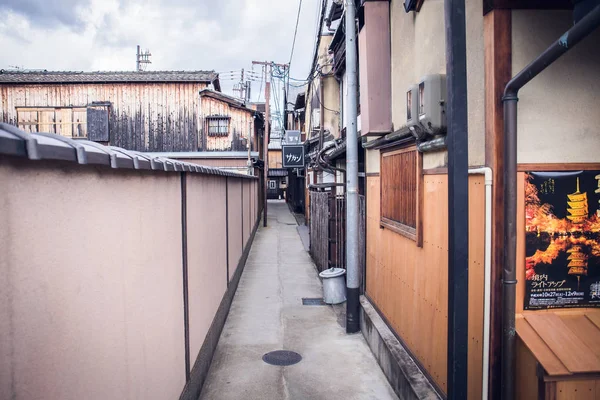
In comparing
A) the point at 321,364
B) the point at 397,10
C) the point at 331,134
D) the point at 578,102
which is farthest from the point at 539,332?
the point at 331,134

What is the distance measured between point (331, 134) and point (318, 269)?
5301mm

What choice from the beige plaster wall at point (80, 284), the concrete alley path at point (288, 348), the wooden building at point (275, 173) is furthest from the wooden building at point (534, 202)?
the wooden building at point (275, 173)

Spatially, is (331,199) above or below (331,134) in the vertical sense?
below

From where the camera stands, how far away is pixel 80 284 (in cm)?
220

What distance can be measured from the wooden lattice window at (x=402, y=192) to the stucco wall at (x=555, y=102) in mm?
1691

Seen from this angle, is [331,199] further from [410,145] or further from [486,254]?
[486,254]

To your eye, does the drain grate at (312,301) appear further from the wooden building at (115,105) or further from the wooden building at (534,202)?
the wooden building at (115,105)

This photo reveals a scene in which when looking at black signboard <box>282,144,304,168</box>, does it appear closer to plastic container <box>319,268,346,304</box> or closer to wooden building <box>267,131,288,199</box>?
plastic container <box>319,268,346,304</box>

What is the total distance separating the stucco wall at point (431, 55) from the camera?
3707 millimetres

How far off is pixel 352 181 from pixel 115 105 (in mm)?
21197

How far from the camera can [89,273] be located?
7.58ft

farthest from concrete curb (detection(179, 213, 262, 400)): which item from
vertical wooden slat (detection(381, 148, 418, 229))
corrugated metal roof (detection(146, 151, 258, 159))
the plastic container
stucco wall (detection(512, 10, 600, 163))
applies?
corrugated metal roof (detection(146, 151, 258, 159))

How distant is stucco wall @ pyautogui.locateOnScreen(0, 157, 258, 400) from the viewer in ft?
5.55

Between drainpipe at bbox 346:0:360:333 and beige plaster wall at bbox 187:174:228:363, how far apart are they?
7.56 ft
